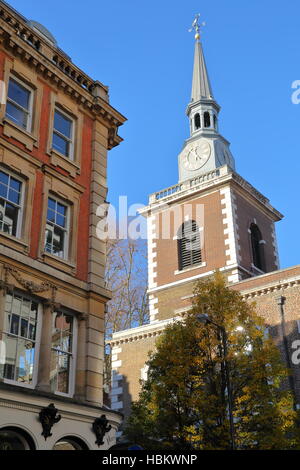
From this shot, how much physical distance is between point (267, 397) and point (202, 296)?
445 centimetres

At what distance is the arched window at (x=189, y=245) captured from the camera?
39.2m

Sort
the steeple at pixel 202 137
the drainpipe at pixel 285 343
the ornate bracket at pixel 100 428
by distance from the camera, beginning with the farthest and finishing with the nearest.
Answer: the steeple at pixel 202 137
the drainpipe at pixel 285 343
the ornate bracket at pixel 100 428

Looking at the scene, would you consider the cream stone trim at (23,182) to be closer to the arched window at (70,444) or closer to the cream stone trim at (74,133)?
the cream stone trim at (74,133)

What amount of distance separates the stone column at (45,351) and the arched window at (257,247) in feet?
80.7

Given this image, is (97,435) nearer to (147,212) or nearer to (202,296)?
(202,296)

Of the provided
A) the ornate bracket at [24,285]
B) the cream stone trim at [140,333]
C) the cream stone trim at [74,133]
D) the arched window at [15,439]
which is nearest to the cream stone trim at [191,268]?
the cream stone trim at [140,333]

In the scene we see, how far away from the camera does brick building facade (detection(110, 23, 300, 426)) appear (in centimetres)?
3409

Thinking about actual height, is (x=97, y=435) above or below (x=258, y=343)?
below

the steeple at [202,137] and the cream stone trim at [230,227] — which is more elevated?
the steeple at [202,137]

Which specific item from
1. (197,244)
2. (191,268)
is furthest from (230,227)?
(191,268)

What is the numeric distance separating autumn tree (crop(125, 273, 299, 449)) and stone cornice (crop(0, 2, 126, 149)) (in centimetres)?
760

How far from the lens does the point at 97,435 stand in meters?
16.9

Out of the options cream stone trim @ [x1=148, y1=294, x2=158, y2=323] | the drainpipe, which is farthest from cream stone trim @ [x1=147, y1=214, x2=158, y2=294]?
the drainpipe
